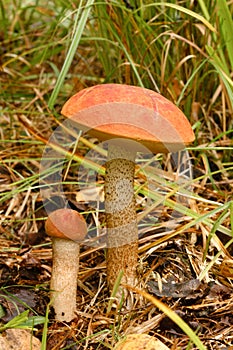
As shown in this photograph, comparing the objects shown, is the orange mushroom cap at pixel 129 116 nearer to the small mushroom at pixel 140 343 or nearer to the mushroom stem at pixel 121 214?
the mushroom stem at pixel 121 214

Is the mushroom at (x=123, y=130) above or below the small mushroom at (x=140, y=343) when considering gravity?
above

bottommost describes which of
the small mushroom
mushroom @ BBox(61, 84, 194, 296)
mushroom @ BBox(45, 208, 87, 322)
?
the small mushroom

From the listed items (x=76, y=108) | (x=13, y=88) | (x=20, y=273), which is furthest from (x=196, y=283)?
(x=13, y=88)

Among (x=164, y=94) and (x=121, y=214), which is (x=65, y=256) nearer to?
(x=121, y=214)

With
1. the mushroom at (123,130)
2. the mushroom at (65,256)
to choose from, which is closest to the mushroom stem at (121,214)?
the mushroom at (123,130)

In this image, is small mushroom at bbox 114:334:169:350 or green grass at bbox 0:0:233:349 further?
green grass at bbox 0:0:233:349

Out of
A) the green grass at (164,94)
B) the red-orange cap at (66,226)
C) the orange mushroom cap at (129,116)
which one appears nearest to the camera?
the orange mushroom cap at (129,116)

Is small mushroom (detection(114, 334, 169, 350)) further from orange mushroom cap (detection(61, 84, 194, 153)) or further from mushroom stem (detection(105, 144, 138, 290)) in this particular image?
orange mushroom cap (detection(61, 84, 194, 153))

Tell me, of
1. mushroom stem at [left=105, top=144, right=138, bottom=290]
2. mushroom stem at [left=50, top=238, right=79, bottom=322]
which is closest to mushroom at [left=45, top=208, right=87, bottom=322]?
mushroom stem at [left=50, top=238, right=79, bottom=322]
